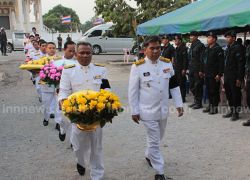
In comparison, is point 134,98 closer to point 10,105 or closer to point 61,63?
point 61,63

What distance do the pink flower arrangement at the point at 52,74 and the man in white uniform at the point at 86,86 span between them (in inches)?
67.0

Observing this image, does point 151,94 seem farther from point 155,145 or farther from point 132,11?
point 132,11

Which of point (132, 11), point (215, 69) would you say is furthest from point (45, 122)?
point (132, 11)

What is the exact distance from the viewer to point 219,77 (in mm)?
8703

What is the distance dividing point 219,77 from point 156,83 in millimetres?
4193

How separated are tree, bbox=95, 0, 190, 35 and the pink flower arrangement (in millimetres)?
15483

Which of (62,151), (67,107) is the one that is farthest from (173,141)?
(67,107)

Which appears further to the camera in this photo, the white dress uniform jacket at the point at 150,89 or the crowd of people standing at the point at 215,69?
the crowd of people standing at the point at 215,69

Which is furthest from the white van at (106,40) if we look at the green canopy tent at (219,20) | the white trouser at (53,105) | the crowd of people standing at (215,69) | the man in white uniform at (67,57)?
the man in white uniform at (67,57)

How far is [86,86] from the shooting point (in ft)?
15.8

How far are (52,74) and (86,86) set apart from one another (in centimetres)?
190

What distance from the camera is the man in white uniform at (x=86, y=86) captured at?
4.72 metres

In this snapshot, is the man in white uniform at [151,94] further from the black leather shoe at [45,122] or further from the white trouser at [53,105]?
the black leather shoe at [45,122]

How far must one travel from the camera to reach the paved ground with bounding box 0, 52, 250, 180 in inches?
202
